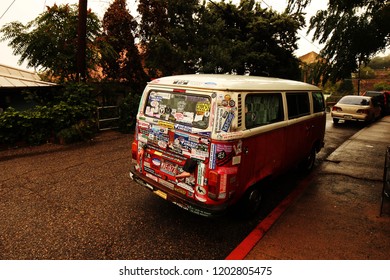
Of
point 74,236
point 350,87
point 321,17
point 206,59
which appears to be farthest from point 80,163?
point 350,87

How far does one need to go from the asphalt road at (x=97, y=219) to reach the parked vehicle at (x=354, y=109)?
9256mm

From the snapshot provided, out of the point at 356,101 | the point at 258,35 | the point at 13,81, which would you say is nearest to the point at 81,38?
the point at 13,81

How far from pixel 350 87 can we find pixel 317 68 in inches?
1618

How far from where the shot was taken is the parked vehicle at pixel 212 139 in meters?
3.37

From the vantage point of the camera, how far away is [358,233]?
152 inches

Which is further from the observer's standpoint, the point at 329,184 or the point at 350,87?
the point at 350,87

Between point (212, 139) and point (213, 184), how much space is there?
577 millimetres

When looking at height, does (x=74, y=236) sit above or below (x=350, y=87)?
below

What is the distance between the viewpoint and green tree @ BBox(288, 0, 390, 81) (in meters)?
8.22

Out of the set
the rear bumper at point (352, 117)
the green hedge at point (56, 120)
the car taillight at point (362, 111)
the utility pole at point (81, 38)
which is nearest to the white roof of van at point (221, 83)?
the green hedge at point (56, 120)

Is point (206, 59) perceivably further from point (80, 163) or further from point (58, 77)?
point (80, 163)

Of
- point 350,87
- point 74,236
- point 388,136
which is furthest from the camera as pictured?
point 350,87

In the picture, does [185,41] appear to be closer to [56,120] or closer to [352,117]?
[56,120]
